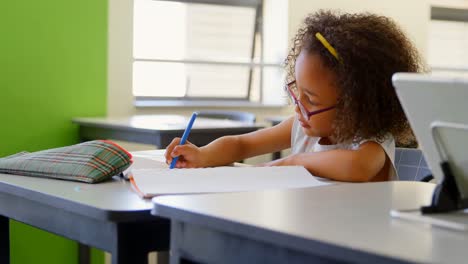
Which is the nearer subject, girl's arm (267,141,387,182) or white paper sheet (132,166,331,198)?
white paper sheet (132,166,331,198)

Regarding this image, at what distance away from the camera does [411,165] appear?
1.83 meters

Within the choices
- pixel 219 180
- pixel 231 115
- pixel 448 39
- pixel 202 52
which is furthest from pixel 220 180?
pixel 448 39

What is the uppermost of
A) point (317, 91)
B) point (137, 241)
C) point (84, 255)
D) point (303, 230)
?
point (317, 91)

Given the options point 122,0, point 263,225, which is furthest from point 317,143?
point 122,0

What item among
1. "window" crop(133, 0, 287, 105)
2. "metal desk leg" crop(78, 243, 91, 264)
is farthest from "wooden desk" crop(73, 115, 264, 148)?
"window" crop(133, 0, 287, 105)

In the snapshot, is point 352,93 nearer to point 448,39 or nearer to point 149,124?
point 149,124

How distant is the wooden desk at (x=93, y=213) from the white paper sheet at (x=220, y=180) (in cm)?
4

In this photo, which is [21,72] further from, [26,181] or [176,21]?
[26,181]

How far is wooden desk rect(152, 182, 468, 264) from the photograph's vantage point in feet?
2.68

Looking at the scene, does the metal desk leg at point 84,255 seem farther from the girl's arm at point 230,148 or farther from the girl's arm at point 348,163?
the girl's arm at point 348,163

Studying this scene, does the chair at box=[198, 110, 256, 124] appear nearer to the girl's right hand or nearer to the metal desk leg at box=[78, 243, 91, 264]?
the metal desk leg at box=[78, 243, 91, 264]

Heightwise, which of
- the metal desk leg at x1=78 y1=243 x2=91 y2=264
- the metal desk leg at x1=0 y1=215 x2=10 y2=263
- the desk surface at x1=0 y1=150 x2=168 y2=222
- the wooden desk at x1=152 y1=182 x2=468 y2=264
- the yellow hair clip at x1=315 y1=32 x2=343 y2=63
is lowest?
the metal desk leg at x1=78 y1=243 x2=91 y2=264

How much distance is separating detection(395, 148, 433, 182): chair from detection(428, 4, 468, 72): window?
4.15 metres

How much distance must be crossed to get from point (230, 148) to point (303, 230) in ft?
3.31
